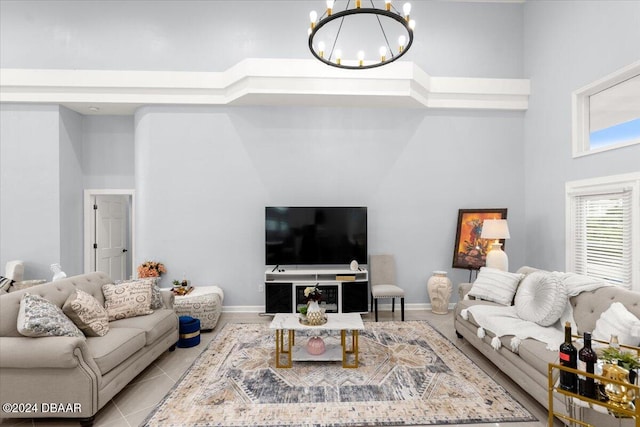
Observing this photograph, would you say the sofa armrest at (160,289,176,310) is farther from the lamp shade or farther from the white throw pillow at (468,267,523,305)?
the lamp shade

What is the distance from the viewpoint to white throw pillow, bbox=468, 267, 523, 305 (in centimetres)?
372

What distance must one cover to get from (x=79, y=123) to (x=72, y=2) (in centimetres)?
179

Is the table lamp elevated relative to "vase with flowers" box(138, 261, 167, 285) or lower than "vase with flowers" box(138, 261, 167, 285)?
elevated

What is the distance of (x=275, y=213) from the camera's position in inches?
201

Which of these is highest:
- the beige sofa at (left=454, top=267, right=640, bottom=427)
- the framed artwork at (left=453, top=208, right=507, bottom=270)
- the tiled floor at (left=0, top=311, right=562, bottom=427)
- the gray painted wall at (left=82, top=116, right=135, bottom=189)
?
the gray painted wall at (left=82, top=116, right=135, bottom=189)

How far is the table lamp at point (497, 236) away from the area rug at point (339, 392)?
1.43 metres

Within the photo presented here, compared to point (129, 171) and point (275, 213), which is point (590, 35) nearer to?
point (275, 213)

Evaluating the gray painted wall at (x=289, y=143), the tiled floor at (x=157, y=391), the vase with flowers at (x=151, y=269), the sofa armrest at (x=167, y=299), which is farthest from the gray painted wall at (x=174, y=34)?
the tiled floor at (x=157, y=391)

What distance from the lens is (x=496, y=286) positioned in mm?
3842

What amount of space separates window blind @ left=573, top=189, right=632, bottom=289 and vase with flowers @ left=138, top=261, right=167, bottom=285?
569 centimetres

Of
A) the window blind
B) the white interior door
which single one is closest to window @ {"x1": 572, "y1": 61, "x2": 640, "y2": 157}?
the window blind

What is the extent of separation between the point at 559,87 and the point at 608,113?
89 centimetres

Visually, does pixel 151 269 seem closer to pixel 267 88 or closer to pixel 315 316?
pixel 315 316

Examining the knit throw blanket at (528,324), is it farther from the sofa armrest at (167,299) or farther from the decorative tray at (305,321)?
the sofa armrest at (167,299)
